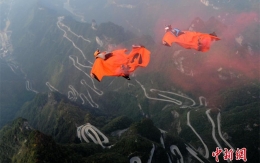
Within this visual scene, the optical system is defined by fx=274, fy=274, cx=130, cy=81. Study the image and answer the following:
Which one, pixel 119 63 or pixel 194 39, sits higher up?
pixel 194 39

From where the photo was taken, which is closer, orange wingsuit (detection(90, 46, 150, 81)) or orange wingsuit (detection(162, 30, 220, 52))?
orange wingsuit (detection(90, 46, 150, 81))

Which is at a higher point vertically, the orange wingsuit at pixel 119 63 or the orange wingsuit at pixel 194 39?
the orange wingsuit at pixel 194 39

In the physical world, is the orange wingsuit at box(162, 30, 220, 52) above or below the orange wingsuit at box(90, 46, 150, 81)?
above

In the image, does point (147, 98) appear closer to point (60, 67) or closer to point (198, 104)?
point (198, 104)

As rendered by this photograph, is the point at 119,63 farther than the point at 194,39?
No

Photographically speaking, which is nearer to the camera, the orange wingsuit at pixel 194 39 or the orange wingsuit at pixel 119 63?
the orange wingsuit at pixel 119 63
